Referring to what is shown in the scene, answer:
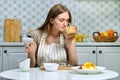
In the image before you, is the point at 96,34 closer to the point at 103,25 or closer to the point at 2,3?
the point at 103,25

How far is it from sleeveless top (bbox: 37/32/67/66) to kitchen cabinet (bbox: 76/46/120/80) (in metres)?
0.95

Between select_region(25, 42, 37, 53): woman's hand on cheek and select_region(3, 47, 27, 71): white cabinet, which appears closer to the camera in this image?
select_region(25, 42, 37, 53): woman's hand on cheek

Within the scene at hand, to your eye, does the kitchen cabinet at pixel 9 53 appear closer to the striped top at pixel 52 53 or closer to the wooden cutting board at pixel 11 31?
the wooden cutting board at pixel 11 31

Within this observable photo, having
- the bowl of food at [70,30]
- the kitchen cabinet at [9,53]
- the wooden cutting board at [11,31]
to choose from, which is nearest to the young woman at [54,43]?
the bowl of food at [70,30]

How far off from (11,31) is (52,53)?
1.16 metres

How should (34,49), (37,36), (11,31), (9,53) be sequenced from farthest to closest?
1. (11,31)
2. (9,53)
3. (37,36)
4. (34,49)

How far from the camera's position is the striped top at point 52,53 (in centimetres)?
237

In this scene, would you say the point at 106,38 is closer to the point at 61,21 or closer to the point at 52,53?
the point at 61,21

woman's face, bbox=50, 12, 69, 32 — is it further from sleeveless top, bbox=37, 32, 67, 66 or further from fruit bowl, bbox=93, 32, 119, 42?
fruit bowl, bbox=93, 32, 119, 42

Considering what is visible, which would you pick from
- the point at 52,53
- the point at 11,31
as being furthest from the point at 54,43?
the point at 11,31

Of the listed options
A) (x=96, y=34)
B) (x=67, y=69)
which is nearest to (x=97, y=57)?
(x=96, y=34)

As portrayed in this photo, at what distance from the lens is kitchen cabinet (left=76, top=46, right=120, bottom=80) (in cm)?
338

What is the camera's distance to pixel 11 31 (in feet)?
11.1

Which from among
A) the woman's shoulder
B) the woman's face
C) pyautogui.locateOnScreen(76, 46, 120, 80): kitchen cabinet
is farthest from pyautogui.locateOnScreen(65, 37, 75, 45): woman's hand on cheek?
pyautogui.locateOnScreen(76, 46, 120, 80): kitchen cabinet
